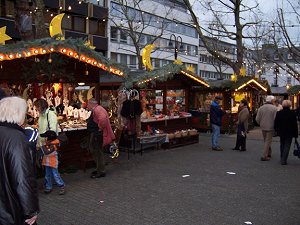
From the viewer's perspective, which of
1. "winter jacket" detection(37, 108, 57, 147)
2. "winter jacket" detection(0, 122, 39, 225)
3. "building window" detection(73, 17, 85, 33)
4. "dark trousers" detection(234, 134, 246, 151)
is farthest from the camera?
"building window" detection(73, 17, 85, 33)

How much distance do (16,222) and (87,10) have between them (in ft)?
108

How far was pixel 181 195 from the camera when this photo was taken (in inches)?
263

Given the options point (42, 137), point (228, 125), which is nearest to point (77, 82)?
point (42, 137)

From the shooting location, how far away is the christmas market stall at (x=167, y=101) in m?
11.8

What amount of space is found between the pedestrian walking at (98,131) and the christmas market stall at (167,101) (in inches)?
122

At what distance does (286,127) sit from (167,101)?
5.49 m

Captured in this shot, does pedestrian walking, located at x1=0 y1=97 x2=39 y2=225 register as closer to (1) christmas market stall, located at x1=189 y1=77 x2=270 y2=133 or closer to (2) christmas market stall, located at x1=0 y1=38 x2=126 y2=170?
(2) christmas market stall, located at x1=0 y1=38 x2=126 y2=170

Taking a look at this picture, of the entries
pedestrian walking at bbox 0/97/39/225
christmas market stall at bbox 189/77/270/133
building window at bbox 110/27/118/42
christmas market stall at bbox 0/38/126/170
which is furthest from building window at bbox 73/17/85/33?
pedestrian walking at bbox 0/97/39/225

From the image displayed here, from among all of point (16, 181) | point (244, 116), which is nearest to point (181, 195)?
point (16, 181)

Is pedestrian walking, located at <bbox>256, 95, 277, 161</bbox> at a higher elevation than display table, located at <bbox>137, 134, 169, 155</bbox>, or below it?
higher

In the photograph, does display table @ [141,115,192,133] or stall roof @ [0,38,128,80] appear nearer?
stall roof @ [0,38,128,80]

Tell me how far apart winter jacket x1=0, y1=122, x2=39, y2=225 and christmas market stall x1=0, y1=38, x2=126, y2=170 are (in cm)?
459

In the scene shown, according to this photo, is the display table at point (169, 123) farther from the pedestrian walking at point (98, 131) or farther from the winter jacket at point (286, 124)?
the winter jacket at point (286, 124)

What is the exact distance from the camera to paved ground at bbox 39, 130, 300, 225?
215 inches
